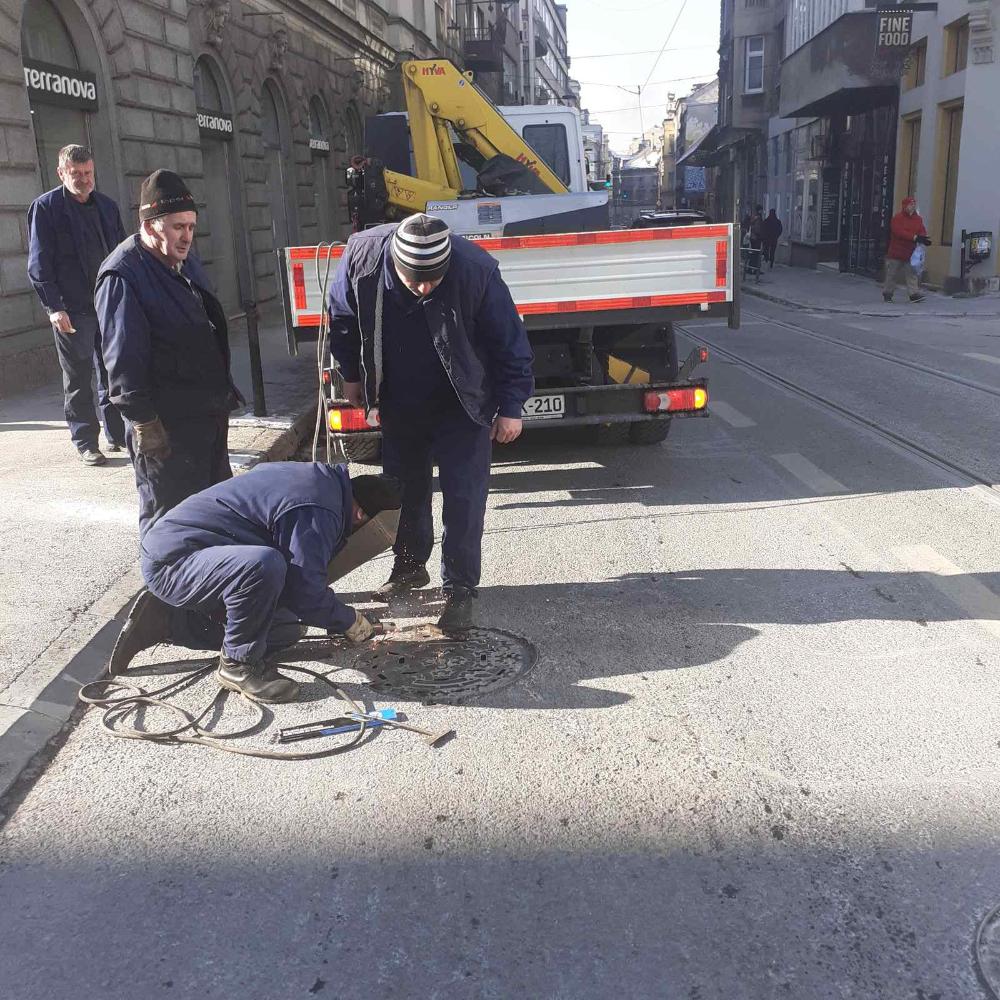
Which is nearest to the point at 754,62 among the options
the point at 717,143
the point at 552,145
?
the point at 717,143

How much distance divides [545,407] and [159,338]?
9.24 ft

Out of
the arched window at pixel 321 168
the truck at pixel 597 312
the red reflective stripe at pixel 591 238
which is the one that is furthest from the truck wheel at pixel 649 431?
the arched window at pixel 321 168

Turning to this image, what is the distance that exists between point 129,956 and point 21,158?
383 inches

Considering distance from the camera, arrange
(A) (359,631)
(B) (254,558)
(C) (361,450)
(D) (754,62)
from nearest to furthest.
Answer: (B) (254,558), (A) (359,631), (C) (361,450), (D) (754,62)

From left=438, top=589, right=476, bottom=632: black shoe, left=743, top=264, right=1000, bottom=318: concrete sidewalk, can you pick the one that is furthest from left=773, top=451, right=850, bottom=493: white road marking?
left=743, top=264, right=1000, bottom=318: concrete sidewalk

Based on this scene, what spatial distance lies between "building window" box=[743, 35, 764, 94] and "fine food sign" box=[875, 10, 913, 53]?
71.2 feet

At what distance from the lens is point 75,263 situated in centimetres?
683

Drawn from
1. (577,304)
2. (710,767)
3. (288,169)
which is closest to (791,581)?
(710,767)

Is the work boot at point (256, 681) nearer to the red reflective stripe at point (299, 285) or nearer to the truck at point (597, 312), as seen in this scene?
the truck at point (597, 312)

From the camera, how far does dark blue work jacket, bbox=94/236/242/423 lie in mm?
4145

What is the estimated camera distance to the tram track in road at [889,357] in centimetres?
999

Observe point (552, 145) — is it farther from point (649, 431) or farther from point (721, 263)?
point (721, 263)

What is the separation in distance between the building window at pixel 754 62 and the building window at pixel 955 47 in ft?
73.5

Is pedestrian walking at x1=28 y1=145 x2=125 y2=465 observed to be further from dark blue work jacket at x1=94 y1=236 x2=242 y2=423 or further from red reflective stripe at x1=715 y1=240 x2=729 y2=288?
red reflective stripe at x1=715 y1=240 x2=729 y2=288
